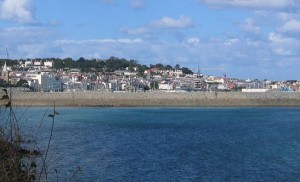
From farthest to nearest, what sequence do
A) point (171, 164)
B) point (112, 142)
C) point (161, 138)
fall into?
point (161, 138) < point (112, 142) < point (171, 164)

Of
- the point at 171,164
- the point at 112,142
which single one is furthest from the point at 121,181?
the point at 112,142

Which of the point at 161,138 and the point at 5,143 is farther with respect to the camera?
the point at 161,138

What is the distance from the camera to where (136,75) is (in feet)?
524

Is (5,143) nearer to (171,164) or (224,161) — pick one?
(171,164)

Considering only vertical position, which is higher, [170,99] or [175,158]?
[170,99]

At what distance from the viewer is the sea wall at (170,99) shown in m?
86.1

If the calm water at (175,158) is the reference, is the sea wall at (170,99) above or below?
above

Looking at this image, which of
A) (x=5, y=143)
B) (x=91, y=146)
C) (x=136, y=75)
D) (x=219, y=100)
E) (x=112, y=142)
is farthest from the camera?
(x=136, y=75)

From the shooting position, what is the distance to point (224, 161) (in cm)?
2125

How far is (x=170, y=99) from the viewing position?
8862cm

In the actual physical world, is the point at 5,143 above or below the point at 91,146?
above

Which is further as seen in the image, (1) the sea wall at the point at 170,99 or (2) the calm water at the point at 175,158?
(1) the sea wall at the point at 170,99

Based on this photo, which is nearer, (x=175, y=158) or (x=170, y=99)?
(x=175, y=158)

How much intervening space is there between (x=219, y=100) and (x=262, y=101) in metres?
6.39
